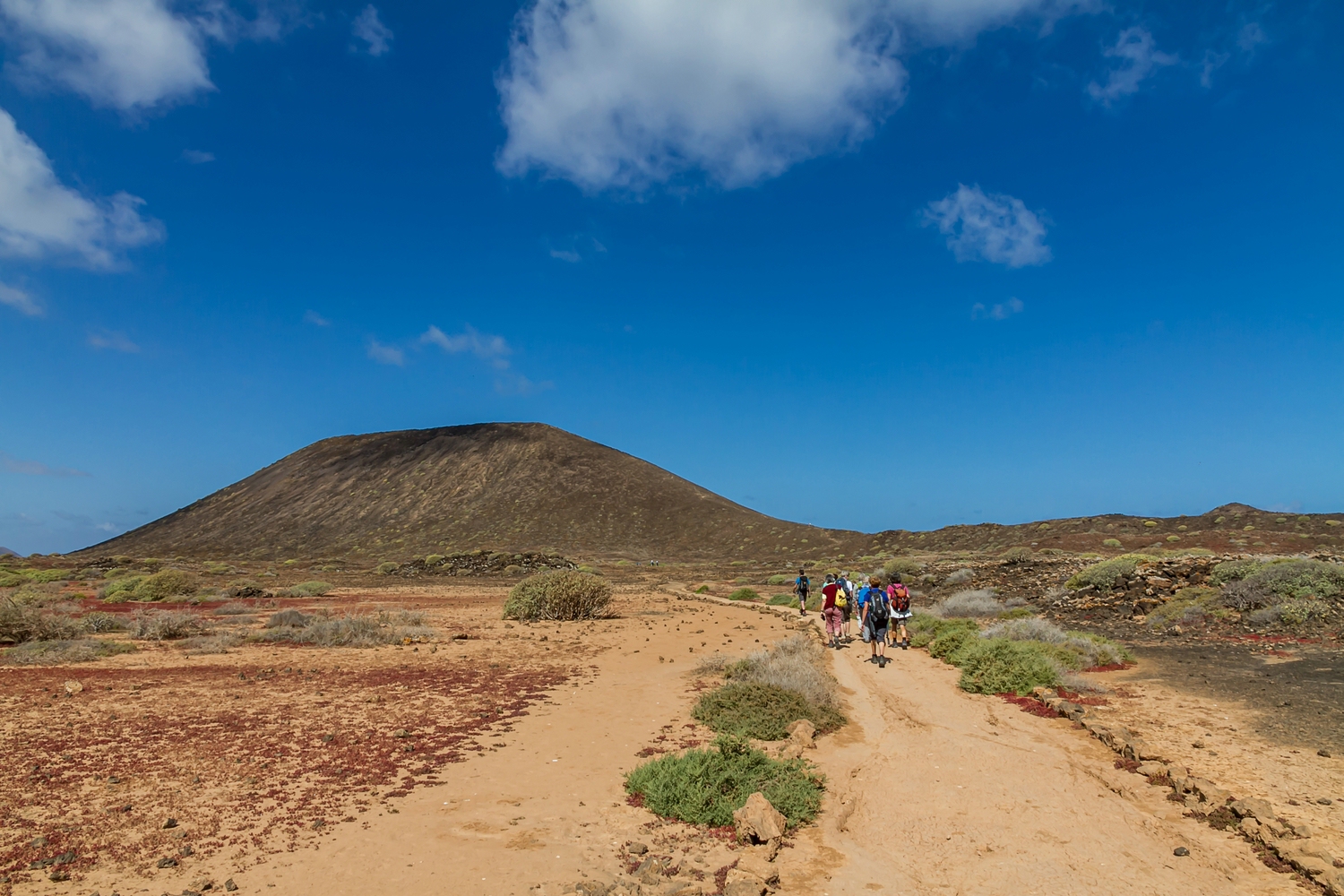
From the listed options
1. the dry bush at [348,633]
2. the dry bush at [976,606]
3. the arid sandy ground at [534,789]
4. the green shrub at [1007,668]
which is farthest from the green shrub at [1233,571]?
the dry bush at [348,633]

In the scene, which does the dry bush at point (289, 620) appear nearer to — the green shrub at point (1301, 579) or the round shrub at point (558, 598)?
the round shrub at point (558, 598)

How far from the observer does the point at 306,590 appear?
37.5 metres

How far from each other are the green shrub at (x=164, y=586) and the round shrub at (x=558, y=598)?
1833cm

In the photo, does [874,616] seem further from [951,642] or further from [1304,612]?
[1304,612]

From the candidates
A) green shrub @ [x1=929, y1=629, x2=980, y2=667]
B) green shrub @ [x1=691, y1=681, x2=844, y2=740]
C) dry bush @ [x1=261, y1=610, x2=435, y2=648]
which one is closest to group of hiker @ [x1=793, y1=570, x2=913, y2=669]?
green shrub @ [x1=929, y1=629, x2=980, y2=667]

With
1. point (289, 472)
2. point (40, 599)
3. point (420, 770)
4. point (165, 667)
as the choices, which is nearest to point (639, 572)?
point (40, 599)

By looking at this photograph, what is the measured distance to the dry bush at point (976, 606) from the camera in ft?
76.5

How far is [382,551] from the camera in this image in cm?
8150

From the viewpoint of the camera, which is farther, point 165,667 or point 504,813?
point 165,667

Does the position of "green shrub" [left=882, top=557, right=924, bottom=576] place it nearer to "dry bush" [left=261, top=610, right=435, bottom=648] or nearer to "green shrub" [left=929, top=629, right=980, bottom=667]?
"green shrub" [left=929, top=629, right=980, bottom=667]

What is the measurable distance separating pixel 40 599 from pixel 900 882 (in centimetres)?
2681

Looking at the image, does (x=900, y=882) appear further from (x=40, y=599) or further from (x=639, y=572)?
(x=639, y=572)

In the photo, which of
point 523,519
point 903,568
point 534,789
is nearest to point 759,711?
point 534,789

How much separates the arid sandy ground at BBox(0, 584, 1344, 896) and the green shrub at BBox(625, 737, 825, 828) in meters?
0.24
